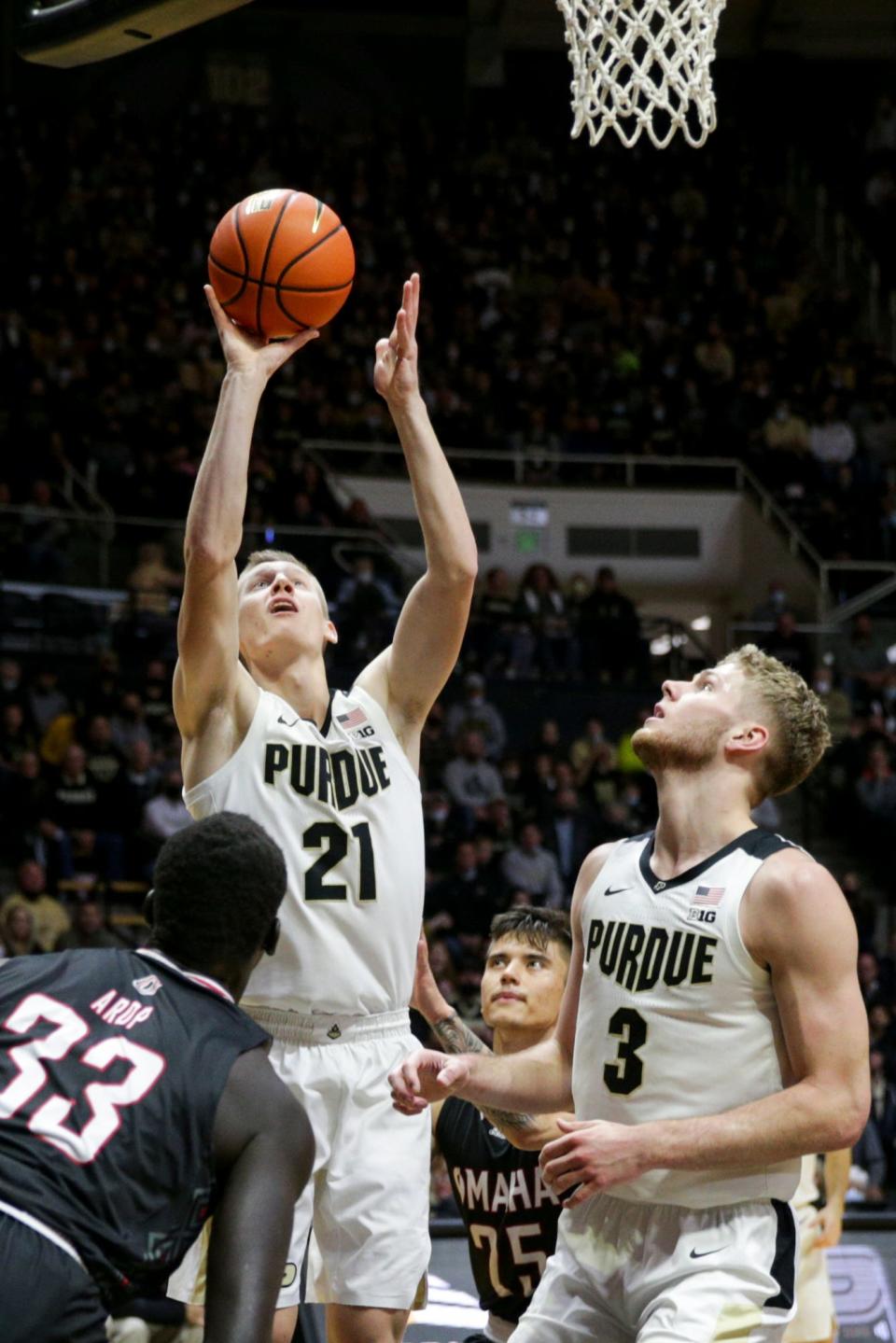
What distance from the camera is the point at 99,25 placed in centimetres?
521

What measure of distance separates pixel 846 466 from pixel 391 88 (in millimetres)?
9402

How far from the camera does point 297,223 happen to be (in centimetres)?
462

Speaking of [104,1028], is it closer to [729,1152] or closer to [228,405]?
[729,1152]

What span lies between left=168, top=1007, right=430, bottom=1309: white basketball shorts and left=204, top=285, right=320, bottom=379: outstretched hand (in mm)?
1537

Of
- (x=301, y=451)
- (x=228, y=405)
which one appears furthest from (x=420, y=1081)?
(x=301, y=451)

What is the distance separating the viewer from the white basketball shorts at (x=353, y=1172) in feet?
12.6

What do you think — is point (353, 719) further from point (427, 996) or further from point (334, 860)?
point (427, 996)

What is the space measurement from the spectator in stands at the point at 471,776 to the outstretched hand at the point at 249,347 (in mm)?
9428

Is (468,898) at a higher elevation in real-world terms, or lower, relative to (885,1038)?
higher

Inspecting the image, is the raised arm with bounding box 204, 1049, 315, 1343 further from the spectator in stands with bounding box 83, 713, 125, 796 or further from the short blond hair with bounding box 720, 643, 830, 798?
the spectator in stands with bounding box 83, 713, 125, 796

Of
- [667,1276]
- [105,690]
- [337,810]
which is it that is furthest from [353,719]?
[105,690]

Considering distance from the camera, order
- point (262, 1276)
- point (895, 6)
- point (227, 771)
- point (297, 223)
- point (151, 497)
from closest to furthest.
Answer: point (262, 1276), point (227, 771), point (297, 223), point (151, 497), point (895, 6)

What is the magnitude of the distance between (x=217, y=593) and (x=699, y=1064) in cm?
150

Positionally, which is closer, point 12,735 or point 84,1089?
point 84,1089
